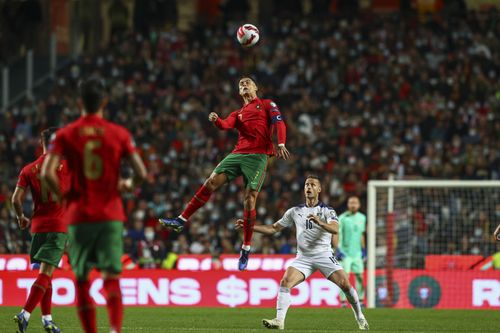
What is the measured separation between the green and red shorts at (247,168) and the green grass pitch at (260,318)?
182 cm

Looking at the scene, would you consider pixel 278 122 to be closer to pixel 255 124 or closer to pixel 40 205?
pixel 255 124

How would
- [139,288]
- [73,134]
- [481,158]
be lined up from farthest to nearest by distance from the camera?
[481,158], [139,288], [73,134]

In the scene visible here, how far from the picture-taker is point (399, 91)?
28578 mm

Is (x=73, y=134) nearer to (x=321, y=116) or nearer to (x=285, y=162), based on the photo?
(x=285, y=162)

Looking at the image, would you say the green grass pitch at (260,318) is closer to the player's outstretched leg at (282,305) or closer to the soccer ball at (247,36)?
the player's outstretched leg at (282,305)

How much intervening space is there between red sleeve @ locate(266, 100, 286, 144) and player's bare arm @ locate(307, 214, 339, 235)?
100 centimetres

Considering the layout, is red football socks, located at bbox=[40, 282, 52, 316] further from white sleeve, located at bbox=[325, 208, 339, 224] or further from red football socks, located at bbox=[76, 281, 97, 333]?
white sleeve, located at bbox=[325, 208, 339, 224]

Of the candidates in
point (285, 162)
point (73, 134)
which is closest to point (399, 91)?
point (285, 162)

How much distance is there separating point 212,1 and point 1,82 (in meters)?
7.62

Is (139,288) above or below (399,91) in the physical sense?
below

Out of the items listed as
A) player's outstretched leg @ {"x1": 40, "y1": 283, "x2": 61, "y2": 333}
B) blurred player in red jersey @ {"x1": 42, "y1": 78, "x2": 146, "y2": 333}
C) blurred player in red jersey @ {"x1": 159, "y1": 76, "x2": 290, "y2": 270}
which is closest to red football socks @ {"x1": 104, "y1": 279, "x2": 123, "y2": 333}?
blurred player in red jersey @ {"x1": 42, "y1": 78, "x2": 146, "y2": 333}

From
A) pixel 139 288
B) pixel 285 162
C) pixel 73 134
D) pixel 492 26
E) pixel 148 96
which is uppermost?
pixel 492 26

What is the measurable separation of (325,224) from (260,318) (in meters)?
3.19

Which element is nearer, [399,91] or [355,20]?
[399,91]
